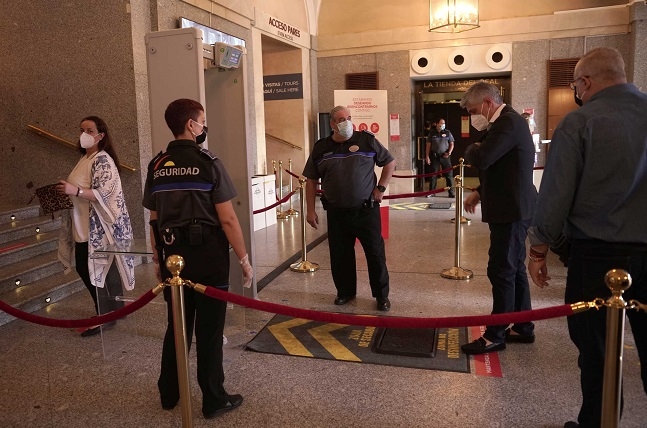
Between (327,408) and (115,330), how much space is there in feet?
6.56

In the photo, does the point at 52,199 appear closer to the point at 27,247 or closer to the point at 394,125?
the point at 27,247

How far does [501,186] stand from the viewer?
11.4ft

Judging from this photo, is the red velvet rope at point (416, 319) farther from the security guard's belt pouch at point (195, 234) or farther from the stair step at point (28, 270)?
the stair step at point (28, 270)

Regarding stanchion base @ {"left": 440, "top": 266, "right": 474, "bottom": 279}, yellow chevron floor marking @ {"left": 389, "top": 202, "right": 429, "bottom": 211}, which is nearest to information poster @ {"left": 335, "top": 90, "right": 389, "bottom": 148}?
yellow chevron floor marking @ {"left": 389, "top": 202, "right": 429, "bottom": 211}

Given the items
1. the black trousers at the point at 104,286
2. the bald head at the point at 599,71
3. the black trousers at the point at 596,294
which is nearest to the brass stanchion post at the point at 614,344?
the black trousers at the point at 596,294

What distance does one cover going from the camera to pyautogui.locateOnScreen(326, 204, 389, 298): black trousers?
14.8 feet

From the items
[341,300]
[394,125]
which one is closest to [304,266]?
[341,300]

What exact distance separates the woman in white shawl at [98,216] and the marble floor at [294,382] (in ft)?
1.15

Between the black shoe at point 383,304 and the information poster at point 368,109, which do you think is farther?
the information poster at point 368,109

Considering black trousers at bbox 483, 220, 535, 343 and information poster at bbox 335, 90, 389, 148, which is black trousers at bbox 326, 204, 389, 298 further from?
information poster at bbox 335, 90, 389, 148

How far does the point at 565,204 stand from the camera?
2.28 m

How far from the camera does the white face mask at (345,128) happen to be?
433 cm

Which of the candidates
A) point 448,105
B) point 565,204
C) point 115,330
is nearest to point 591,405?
point 565,204

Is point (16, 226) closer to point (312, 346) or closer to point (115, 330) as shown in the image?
point (115, 330)
